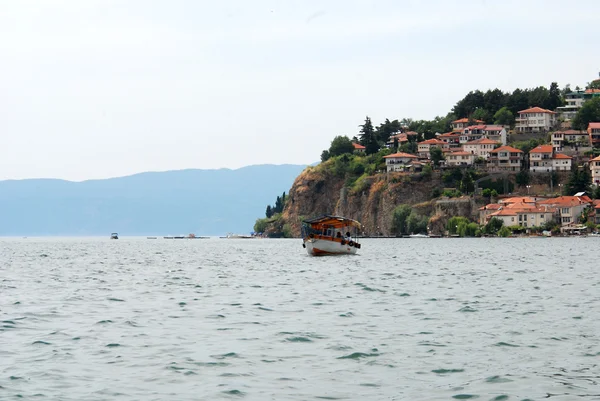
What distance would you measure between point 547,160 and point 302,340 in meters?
169

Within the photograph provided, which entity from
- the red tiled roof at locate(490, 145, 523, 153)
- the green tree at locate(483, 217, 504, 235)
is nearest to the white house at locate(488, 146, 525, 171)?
the red tiled roof at locate(490, 145, 523, 153)

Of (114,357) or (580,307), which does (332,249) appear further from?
(114,357)

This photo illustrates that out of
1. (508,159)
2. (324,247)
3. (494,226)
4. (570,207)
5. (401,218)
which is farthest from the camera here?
(508,159)

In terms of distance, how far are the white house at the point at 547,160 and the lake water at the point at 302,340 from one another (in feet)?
472

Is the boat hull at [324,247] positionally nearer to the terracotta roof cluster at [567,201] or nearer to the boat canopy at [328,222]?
the boat canopy at [328,222]

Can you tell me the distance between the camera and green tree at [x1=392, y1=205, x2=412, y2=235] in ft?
620

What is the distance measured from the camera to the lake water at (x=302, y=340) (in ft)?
69.5

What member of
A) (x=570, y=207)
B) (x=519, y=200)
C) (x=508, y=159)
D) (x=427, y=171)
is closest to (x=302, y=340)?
(x=570, y=207)

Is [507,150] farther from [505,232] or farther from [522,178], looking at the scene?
[505,232]

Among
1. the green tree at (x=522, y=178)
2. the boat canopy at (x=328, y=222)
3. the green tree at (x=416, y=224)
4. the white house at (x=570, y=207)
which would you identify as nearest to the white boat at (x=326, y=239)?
the boat canopy at (x=328, y=222)

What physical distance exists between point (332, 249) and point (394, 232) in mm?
105239

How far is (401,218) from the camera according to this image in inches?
7446

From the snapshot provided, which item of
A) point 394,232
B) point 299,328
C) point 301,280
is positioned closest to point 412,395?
point 299,328

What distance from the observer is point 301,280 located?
52.6 metres
